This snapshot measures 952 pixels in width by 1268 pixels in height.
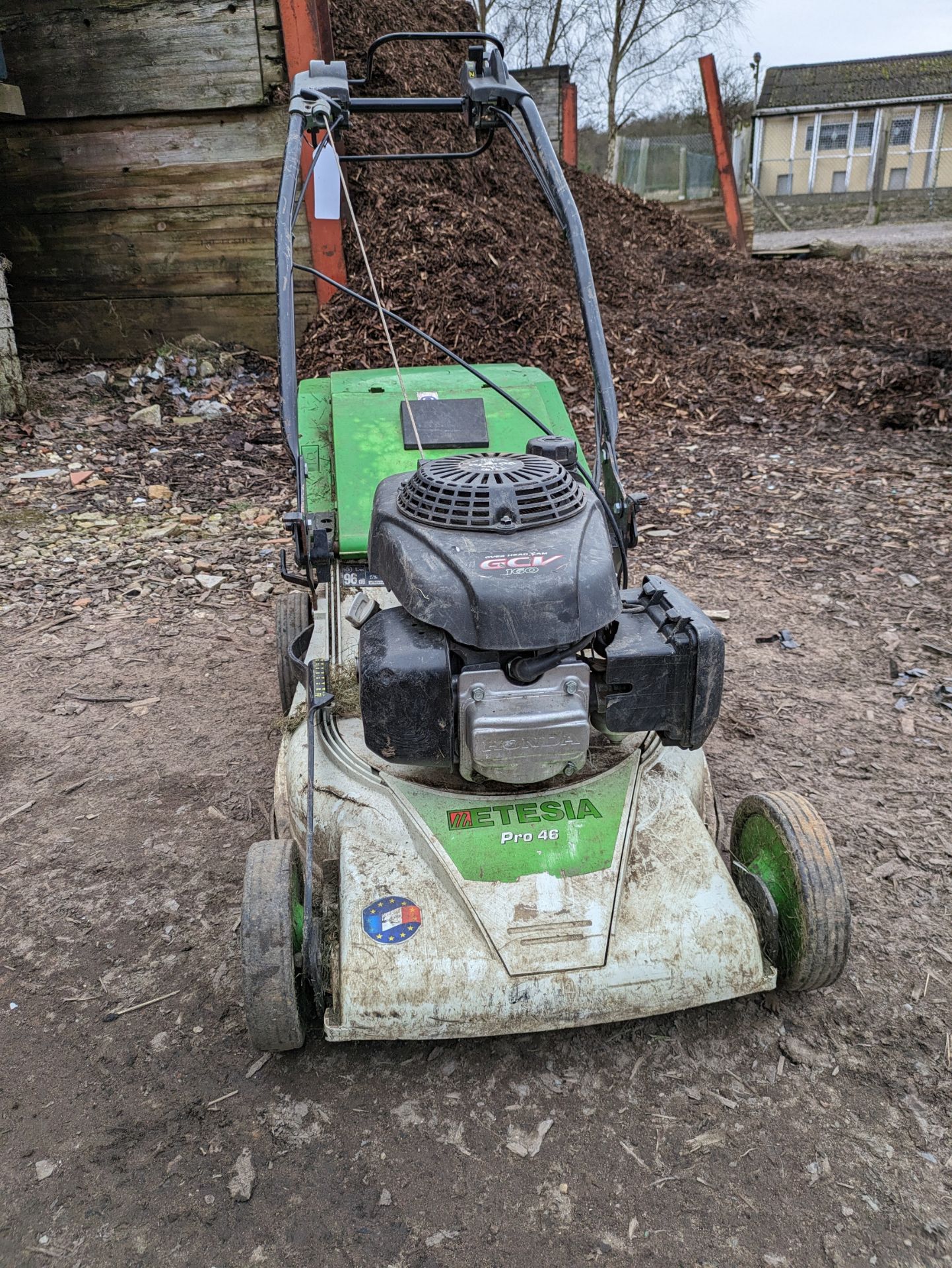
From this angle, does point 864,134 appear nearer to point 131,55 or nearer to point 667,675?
point 131,55

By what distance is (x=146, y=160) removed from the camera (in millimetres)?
6426

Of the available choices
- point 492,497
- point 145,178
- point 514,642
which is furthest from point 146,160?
point 514,642

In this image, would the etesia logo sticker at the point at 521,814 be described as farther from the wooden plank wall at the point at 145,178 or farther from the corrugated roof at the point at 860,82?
the corrugated roof at the point at 860,82

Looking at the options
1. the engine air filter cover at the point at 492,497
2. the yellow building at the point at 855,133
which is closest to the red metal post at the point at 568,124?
the engine air filter cover at the point at 492,497

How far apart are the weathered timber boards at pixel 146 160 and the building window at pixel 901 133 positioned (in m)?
32.8

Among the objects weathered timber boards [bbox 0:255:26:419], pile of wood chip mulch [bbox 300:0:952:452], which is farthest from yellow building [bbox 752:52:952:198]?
weathered timber boards [bbox 0:255:26:419]

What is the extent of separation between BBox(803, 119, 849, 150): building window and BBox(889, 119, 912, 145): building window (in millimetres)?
1435

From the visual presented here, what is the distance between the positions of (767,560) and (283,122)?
4353mm

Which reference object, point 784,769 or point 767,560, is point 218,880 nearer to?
point 784,769

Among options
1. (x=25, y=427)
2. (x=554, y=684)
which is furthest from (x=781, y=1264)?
(x=25, y=427)

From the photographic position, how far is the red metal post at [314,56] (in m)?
6.01

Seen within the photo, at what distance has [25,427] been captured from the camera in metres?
5.90

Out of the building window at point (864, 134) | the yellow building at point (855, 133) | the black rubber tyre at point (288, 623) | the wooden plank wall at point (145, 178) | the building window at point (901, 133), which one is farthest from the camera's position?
the building window at point (864, 134)

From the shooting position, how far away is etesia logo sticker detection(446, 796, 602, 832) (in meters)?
2.07
